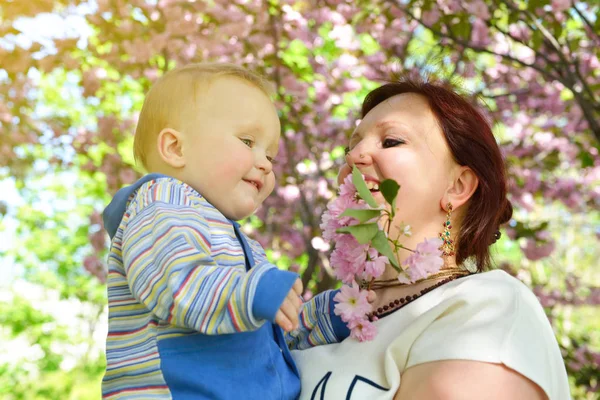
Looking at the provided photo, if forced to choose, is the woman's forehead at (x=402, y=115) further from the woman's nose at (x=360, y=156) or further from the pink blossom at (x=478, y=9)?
the pink blossom at (x=478, y=9)

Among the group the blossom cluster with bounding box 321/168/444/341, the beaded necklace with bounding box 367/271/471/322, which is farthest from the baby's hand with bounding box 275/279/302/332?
the beaded necklace with bounding box 367/271/471/322

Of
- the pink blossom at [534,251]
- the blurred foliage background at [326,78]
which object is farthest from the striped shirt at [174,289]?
the pink blossom at [534,251]

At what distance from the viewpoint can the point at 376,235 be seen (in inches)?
51.5

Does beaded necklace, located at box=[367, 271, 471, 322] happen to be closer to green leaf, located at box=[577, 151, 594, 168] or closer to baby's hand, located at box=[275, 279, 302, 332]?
baby's hand, located at box=[275, 279, 302, 332]

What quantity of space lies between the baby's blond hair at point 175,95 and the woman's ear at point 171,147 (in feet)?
0.08

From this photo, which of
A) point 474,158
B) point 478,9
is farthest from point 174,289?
point 478,9

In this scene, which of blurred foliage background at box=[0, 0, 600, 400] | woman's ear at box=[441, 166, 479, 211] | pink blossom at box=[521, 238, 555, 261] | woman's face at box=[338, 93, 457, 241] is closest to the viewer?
woman's face at box=[338, 93, 457, 241]

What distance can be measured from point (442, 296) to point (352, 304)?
227 mm

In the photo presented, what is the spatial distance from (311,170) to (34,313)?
27.7 feet

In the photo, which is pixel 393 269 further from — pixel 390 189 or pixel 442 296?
pixel 390 189

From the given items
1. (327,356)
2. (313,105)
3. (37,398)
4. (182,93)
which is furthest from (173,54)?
(37,398)

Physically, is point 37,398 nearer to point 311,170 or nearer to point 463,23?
point 311,170

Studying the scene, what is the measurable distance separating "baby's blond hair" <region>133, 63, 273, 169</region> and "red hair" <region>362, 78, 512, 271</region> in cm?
51

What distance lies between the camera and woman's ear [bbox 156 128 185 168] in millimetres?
1546
